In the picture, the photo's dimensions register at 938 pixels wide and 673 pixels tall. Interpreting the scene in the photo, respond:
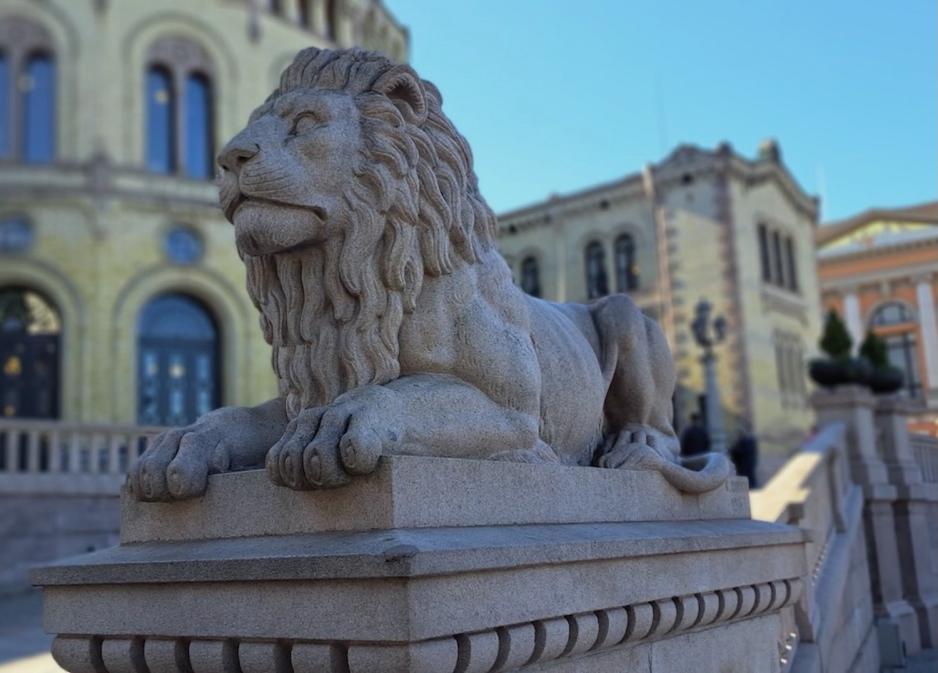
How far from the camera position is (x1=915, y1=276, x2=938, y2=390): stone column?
50688 millimetres

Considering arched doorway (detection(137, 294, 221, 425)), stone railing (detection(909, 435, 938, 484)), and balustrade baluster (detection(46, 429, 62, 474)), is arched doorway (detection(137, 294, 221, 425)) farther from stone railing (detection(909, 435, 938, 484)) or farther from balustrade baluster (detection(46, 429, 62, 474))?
stone railing (detection(909, 435, 938, 484))

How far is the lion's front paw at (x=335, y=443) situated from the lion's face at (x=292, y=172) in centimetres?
60

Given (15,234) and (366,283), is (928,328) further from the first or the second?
(366,283)

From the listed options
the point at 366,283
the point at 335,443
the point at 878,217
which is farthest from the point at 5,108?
the point at 878,217

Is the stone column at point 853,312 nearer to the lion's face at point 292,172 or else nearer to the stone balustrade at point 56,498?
the stone balustrade at point 56,498

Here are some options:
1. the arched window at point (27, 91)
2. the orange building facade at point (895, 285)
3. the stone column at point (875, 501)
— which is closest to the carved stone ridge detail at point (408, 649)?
the stone column at point (875, 501)

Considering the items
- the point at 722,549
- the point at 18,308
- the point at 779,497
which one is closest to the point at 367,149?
the point at 722,549

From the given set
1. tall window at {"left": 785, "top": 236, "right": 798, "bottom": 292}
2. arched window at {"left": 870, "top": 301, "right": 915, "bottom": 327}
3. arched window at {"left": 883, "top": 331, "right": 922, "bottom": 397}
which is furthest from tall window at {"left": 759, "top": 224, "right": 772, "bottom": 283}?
arched window at {"left": 870, "top": 301, "right": 915, "bottom": 327}

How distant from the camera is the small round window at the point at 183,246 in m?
24.8

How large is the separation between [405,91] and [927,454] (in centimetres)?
1384

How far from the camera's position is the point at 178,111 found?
84.0 feet

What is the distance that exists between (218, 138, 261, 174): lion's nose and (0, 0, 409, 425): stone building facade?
2058 centimetres

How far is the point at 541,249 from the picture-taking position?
37.4m

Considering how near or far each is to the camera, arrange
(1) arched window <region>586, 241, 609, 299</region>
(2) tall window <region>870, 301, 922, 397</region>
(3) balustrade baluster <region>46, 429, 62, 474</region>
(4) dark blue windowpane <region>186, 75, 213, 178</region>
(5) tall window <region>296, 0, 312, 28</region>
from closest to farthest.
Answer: (3) balustrade baluster <region>46, 429, 62, 474</region> < (4) dark blue windowpane <region>186, 75, 213, 178</region> < (5) tall window <region>296, 0, 312, 28</region> < (1) arched window <region>586, 241, 609, 299</region> < (2) tall window <region>870, 301, 922, 397</region>
